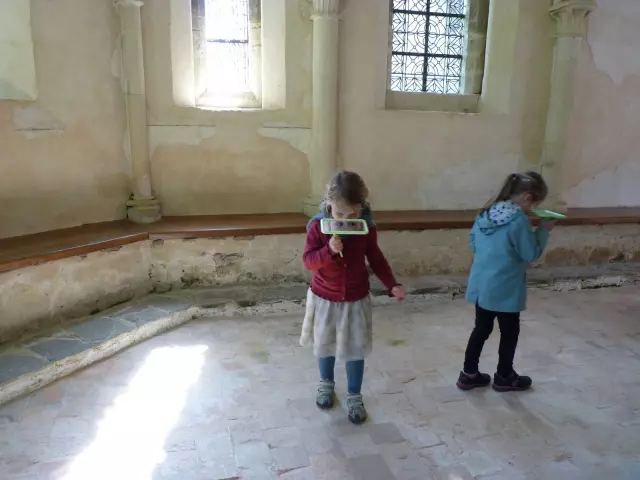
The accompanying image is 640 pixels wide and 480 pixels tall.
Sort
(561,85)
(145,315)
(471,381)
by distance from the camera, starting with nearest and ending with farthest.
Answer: (471,381) < (145,315) < (561,85)

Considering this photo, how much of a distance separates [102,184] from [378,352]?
2676 millimetres

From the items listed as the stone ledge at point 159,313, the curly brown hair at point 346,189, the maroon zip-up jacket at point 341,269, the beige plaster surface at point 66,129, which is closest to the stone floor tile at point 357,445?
the maroon zip-up jacket at point 341,269

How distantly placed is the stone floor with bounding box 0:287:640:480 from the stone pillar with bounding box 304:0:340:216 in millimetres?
1691

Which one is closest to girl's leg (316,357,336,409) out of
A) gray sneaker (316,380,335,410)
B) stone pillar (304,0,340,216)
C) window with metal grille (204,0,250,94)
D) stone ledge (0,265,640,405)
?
gray sneaker (316,380,335,410)

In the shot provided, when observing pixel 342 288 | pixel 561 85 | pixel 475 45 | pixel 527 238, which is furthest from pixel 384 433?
Result: pixel 475 45

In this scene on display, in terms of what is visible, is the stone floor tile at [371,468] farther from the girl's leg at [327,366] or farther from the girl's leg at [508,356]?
the girl's leg at [508,356]

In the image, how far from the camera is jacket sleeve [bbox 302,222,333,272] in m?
2.24

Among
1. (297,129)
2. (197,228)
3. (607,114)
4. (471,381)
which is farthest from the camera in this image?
(607,114)

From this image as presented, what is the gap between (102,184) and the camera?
4246 mm

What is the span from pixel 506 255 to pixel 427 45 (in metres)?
3.39

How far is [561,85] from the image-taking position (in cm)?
493

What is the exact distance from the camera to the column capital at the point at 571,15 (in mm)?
4688

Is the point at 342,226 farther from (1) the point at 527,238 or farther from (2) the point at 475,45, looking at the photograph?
(2) the point at 475,45

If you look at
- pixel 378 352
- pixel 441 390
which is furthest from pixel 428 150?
pixel 441 390
